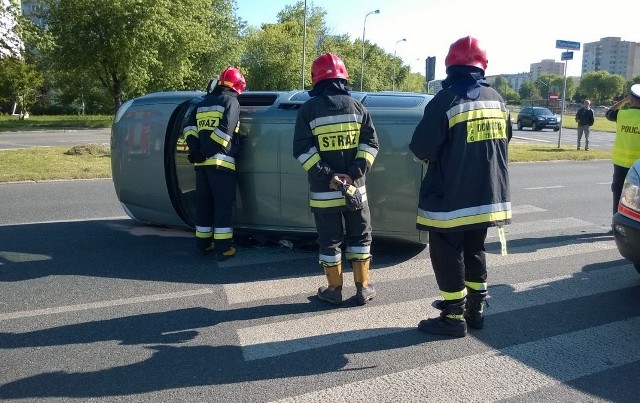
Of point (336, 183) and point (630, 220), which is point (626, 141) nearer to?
point (630, 220)

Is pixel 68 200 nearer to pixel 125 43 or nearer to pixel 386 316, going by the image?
pixel 386 316

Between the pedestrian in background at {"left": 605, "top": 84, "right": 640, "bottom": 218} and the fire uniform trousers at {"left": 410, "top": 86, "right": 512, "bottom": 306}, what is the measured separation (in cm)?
267

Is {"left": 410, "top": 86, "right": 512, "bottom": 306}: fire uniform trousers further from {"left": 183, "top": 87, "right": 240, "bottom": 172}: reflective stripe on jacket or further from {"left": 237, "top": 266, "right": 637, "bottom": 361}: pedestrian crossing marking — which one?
{"left": 183, "top": 87, "right": 240, "bottom": 172}: reflective stripe on jacket

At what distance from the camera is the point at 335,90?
4414 millimetres

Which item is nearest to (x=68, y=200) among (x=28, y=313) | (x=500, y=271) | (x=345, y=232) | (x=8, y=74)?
(x=28, y=313)

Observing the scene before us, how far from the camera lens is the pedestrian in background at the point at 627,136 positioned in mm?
5750

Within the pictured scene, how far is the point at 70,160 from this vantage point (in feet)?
47.0

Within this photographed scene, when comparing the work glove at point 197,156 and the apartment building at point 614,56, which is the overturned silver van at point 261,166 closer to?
the work glove at point 197,156

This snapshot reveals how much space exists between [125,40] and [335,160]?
26219 millimetres

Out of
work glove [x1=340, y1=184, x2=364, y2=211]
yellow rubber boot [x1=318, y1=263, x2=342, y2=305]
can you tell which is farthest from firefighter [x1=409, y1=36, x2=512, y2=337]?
yellow rubber boot [x1=318, y1=263, x2=342, y2=305]

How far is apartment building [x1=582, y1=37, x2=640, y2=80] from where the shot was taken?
158500 mm

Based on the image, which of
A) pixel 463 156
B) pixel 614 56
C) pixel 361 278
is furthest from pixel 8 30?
pixel 614 56

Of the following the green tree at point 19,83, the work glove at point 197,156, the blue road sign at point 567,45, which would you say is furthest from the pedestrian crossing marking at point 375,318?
the green tree at point 19,83

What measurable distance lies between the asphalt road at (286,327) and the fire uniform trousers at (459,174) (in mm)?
655
